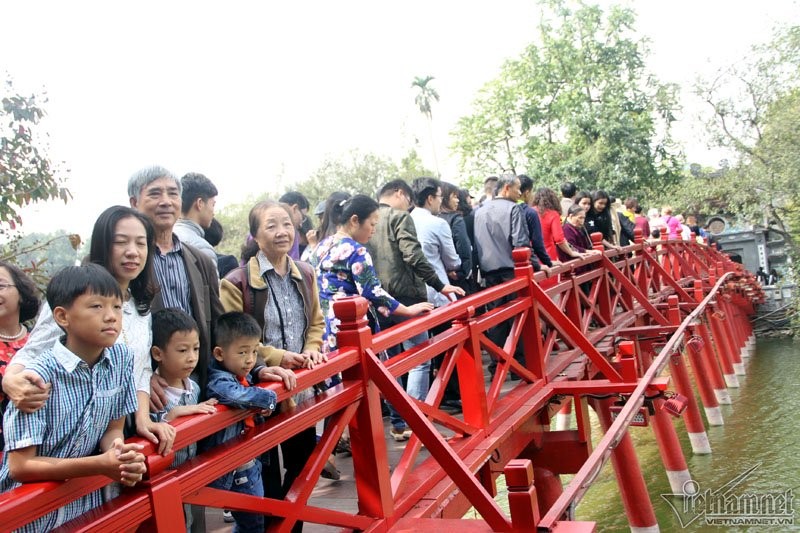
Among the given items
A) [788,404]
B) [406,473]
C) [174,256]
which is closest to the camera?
[174,256]

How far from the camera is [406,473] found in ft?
11.2

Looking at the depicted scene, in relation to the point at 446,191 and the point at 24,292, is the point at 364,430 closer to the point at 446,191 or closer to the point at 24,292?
the point at 24,292

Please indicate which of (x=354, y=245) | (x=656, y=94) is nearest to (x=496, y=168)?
(x=656, y=94)

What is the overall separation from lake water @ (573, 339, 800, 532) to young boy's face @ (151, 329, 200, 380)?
758 centimetres

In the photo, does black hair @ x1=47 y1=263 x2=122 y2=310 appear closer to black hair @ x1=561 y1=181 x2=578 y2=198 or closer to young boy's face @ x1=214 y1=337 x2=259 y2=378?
young boy's face @ x1=214 y1=337 x2=259 y2=378

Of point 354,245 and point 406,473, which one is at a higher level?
point 354,245

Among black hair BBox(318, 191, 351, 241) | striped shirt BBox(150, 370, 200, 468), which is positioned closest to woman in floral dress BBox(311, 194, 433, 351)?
black hair BBox(318, 191, 351, 241)

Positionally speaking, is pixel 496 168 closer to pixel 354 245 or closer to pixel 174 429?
pixel 354 245

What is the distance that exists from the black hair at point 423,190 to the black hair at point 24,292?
10.8 feet

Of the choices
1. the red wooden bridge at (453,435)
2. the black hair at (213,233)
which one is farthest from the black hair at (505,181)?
the black hair at (213,233)

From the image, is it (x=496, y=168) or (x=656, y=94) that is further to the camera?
(x=496, y=168)

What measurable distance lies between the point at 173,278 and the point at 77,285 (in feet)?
2.71

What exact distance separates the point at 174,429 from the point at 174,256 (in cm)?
97

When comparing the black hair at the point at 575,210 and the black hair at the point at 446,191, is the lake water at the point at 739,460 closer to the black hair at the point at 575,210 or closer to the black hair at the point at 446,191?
the black hair at the point at 575,210
